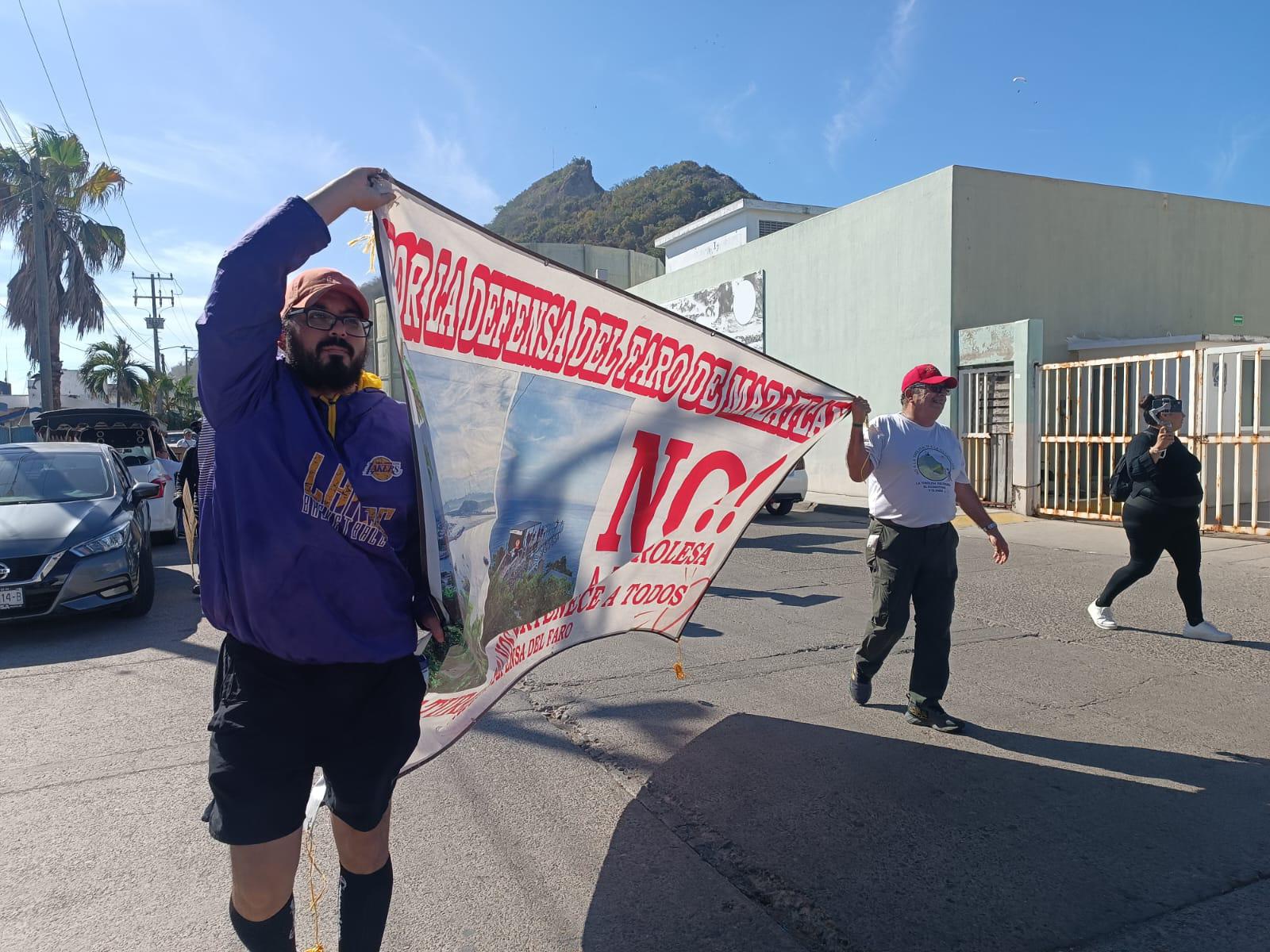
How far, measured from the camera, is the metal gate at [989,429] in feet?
47.2

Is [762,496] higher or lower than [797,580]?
higher

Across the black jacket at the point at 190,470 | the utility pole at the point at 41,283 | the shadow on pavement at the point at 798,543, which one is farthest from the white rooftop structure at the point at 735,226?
the black jacket at the point at 190,470

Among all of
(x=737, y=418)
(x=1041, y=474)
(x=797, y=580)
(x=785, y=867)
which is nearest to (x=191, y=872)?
(x=785, y=867)

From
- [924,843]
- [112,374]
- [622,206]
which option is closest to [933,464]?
[924,843]

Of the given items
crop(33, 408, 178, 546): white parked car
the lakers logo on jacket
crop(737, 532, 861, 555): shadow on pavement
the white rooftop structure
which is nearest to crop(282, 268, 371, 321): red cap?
the lakers logo on jacket

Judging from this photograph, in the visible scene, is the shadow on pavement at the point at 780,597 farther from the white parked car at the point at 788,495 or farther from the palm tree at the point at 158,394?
the palm tree at the point at 158,394

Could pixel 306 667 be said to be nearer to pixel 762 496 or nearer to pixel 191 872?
pixel 191 872

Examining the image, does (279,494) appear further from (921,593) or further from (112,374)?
(112,374)

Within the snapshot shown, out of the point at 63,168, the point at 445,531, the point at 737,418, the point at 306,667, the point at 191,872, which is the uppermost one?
the point at 63,168

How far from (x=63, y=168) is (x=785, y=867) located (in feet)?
95.1

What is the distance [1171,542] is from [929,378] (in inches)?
124

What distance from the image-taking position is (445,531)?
2203mm

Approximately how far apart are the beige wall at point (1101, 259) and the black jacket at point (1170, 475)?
925 centimetres

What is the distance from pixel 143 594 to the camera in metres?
7.41
